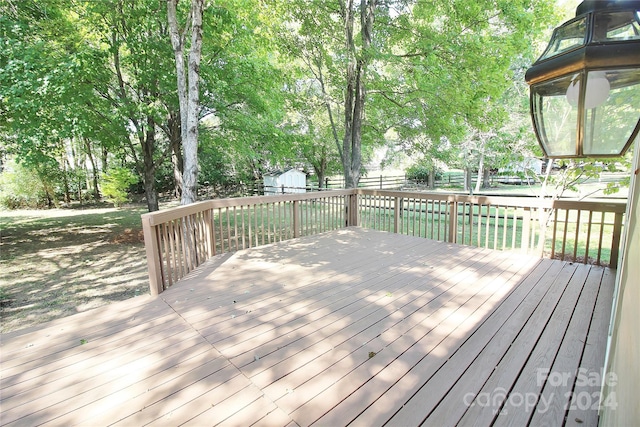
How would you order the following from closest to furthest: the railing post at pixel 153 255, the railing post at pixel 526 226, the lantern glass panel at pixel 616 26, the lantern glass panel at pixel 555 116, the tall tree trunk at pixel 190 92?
1. the lantern glass panel at pixel 616 26
2. the lantern glass panel at pixel 555 116
3. the railing post at pixel 153 255
4. the railing post at pixel 526 226
5. the tall tree trunk at pixel 190 92

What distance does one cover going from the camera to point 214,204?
4.46 m

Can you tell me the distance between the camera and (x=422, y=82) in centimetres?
717

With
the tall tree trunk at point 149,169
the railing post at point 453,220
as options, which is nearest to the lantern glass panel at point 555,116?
the railing post at point 453,220

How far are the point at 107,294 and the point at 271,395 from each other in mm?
3779

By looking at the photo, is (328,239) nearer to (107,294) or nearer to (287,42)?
(107,294)

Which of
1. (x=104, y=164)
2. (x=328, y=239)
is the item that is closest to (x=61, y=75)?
(x=328, y=239)

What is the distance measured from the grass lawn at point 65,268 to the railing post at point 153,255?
1473 mm

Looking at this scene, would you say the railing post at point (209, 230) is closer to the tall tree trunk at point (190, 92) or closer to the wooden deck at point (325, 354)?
the tall tree trunk at point (190, 92)

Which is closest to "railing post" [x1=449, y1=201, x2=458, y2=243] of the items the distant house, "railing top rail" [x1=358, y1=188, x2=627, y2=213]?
"railing top rail" [x1=358, y1=188, x2=627, y2=213]

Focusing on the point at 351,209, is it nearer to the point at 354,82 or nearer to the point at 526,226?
the point at 354,82

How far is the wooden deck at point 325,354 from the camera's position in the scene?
166 cm

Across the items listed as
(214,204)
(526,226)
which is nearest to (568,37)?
(526,226)

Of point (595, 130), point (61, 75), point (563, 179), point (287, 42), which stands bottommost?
point (563, 179)

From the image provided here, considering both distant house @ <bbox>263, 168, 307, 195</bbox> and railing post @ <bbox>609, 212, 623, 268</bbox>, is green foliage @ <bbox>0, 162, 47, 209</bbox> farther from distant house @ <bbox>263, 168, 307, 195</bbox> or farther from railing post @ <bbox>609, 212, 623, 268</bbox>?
→ railing post @ <bbox>609, 212, 623, 268</bbox>
